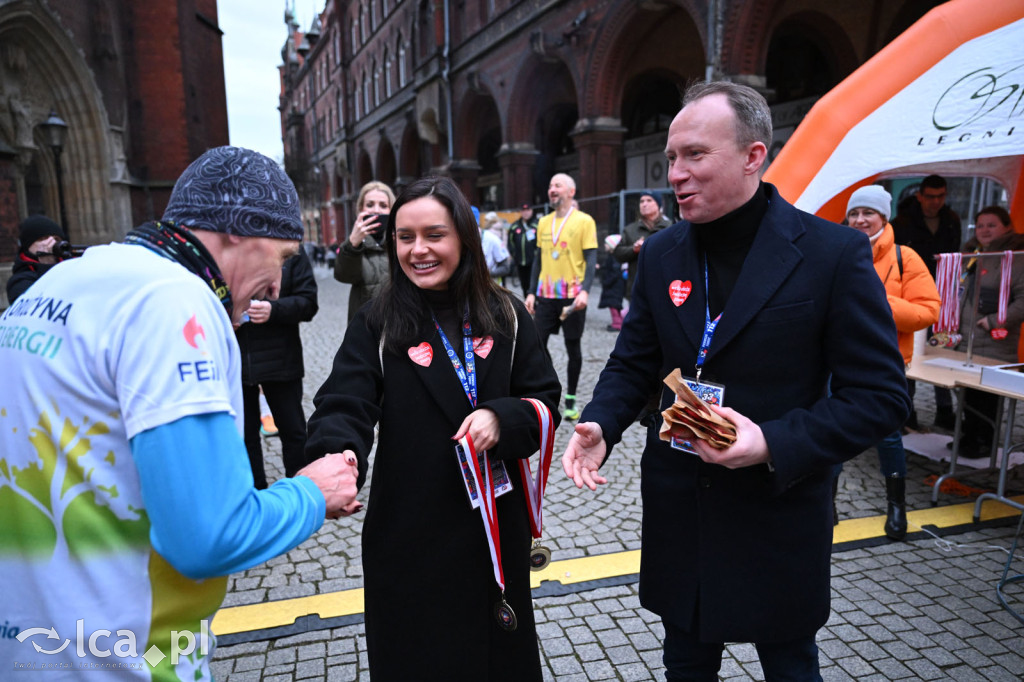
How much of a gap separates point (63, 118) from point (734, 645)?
21694 millimetres

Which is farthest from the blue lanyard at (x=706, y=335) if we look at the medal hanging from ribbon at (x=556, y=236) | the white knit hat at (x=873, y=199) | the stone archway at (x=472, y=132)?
the stone archway at (x=472, y=132)

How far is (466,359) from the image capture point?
1994 mm

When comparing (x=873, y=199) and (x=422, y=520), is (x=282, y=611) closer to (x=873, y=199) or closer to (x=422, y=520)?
(x=422, y=520)

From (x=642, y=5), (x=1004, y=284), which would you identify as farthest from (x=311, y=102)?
(x=1004, y=284)

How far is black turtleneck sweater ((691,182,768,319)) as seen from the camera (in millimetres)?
1764

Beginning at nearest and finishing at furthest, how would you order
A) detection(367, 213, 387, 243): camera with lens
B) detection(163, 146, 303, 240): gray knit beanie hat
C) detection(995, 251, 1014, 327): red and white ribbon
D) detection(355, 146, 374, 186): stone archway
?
1. detection(163, 146, 303, 240): gray knit beanie hat
2. detection(367, 213, 387, 243): camera with lens
3. detection(995, 251, 1014, 327): red and white ribbon
4. detection(355, 146, 374, 186): stone archway

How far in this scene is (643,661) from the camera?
265 centimetres

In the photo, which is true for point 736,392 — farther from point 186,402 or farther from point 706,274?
point 186,402

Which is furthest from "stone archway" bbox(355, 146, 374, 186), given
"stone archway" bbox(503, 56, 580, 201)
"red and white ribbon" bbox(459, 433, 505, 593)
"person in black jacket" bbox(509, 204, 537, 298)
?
"red and white ribbon" bbox(459, 433, 505, 593)

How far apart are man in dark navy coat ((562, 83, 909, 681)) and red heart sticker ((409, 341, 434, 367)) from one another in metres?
0.50

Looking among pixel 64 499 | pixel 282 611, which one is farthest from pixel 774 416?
pixel 282 611

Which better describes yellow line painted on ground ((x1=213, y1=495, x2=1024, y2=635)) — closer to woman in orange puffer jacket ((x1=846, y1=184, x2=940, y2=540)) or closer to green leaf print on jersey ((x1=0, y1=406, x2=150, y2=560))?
woman in orange puffer jacket ((x1=846, y1=184, x2=940, y2=540))

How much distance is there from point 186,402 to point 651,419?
56.4 inches

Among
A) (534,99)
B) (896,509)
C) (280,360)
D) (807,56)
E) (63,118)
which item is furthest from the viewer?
(534,99)
